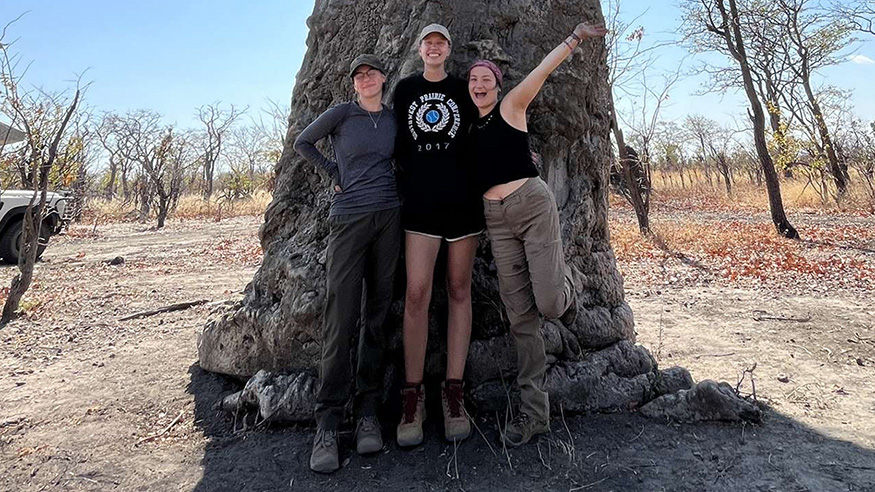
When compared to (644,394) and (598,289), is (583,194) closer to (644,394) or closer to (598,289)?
(598,289)

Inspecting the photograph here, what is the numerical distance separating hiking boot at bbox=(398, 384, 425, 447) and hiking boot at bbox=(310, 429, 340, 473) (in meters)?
0.31

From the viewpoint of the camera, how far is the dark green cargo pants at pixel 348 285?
2.76 m

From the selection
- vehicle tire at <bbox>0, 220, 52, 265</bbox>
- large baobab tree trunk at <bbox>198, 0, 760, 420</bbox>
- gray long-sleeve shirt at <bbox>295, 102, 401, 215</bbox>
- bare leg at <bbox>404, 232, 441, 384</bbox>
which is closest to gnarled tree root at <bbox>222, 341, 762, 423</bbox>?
large baobab tree trunk at <bbox>198, 0, 760, 420</bbox>

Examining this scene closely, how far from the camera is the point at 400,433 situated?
9.36ft

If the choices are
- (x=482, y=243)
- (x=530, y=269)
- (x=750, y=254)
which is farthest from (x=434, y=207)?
(x=750, y=254)

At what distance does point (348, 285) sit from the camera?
9.14 feet

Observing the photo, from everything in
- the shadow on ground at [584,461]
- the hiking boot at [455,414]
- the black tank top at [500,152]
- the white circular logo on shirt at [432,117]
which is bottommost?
the shadow on ground at [584,461]

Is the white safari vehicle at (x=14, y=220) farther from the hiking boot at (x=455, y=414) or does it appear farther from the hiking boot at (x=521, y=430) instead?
the hiking boot at (x=521, y=430)

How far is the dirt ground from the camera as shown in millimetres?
2670

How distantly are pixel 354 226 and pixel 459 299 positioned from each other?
597mm

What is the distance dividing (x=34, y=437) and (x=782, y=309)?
5951 millimetres

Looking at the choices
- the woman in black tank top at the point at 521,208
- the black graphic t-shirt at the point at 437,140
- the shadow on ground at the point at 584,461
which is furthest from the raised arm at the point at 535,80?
the shadow on ground at the point at 584,461

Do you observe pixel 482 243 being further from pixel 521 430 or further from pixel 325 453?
pixel 325 453

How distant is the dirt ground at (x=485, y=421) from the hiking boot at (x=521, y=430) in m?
0.05
